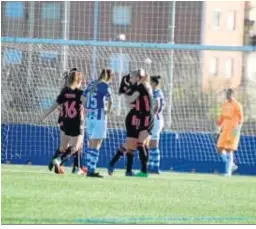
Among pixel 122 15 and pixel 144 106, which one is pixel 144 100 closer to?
pixel 144 106

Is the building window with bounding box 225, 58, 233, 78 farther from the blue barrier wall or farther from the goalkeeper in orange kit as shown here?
the goalkeeper in orange kit

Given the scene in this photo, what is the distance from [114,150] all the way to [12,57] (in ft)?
9.32

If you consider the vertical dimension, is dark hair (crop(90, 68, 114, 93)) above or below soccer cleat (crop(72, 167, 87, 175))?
above

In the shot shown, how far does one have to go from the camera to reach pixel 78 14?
27781mm

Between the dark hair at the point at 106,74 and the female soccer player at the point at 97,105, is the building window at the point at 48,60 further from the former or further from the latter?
the dark hair at the point at 106,74

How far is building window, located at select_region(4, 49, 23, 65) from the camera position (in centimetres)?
2444

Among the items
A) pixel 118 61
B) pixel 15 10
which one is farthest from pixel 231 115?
pixel 15 10

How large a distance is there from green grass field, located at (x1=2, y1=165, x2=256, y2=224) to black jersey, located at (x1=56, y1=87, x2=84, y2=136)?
113 cm

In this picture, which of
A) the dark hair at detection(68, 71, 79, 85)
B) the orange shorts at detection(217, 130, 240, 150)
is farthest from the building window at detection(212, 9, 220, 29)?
the dark hair at detection(68, 71, 79, 85)

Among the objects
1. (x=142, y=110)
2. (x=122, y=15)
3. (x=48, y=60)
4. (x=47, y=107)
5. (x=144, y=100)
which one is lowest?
(x=47, y=107)

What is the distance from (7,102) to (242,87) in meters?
10.2

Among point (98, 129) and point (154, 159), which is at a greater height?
point (98, 129)

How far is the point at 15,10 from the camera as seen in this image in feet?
88.1

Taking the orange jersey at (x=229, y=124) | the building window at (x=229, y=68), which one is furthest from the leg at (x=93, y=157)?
the building window at (x=229, y=68)
